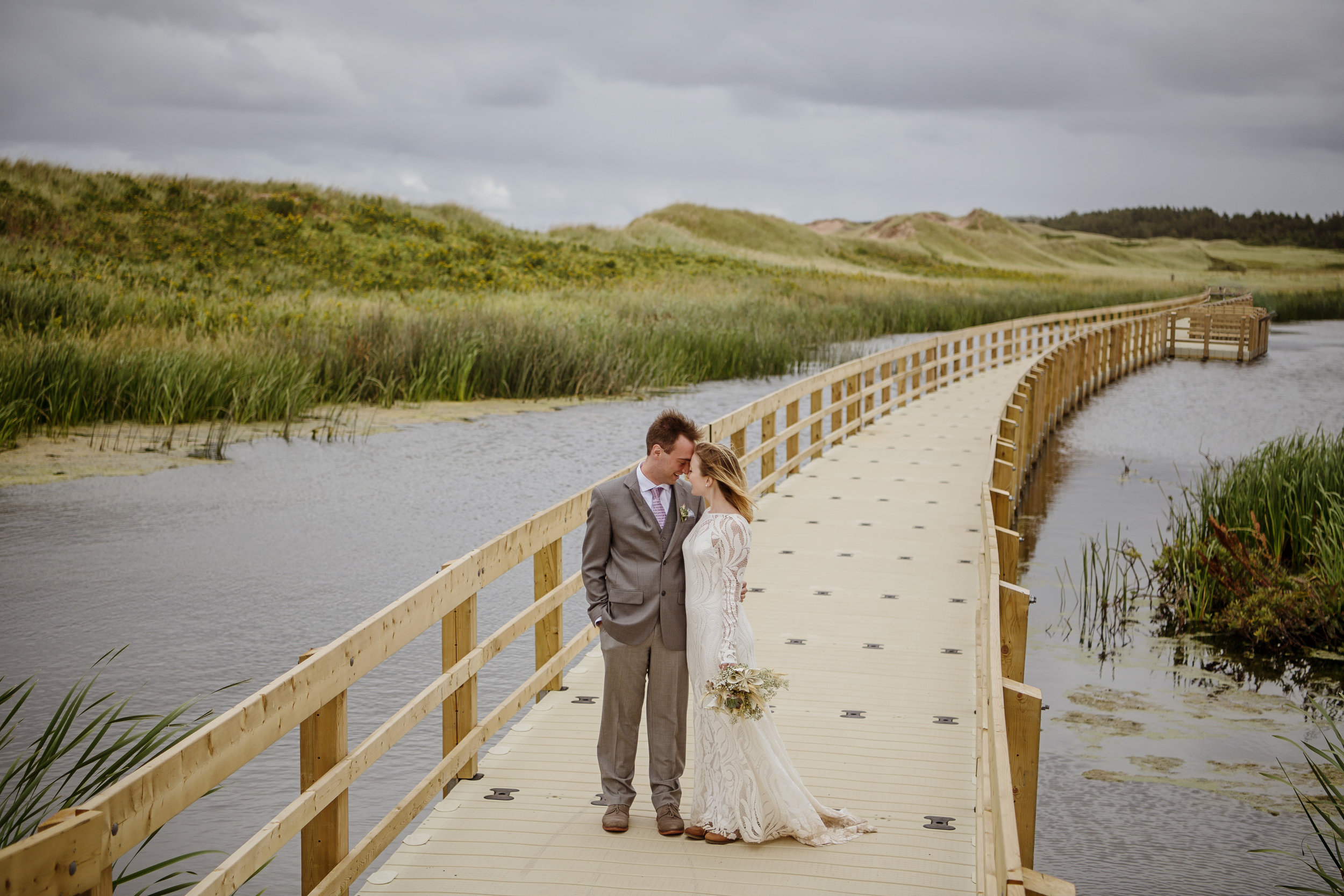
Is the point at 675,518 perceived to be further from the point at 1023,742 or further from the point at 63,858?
the point at 63,858

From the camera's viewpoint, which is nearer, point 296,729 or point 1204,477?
point 296,729

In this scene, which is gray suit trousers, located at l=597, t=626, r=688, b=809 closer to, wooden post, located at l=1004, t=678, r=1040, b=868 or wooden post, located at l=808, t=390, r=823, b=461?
wooden post, located at l=1004, t=678, r=1040, b=868

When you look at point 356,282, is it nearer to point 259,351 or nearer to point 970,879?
point 259,351

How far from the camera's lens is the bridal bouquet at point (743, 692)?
15.9 ft

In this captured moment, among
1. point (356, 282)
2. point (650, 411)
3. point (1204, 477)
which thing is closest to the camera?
point (1204, 477)

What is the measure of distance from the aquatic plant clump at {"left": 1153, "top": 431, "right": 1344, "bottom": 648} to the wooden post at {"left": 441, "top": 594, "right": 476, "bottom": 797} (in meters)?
6.48

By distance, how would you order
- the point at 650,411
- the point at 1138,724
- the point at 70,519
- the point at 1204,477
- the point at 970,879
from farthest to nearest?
the point at 650,411
the point at 70,519
the point at 1204,477
the point at 1138,724
the point at 970,879

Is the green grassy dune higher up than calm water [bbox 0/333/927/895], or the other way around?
the green grassy dune

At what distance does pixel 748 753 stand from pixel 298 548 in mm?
9561

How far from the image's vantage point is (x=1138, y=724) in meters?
8.98

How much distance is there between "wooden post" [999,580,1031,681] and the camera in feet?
20.4

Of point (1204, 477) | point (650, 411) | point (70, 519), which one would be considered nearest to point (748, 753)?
point (1204, 477)

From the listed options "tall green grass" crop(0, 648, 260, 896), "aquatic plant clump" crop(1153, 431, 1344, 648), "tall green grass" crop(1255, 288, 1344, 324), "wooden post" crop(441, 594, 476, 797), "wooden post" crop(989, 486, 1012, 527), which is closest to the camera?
"tall green grass" crop(0, 648, 260, 896)

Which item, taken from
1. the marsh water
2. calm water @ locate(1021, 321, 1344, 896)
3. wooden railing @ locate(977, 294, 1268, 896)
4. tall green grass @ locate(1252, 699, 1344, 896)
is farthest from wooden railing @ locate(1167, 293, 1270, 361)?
tall green grass @ locate(1252, 699, 1344, 896)
